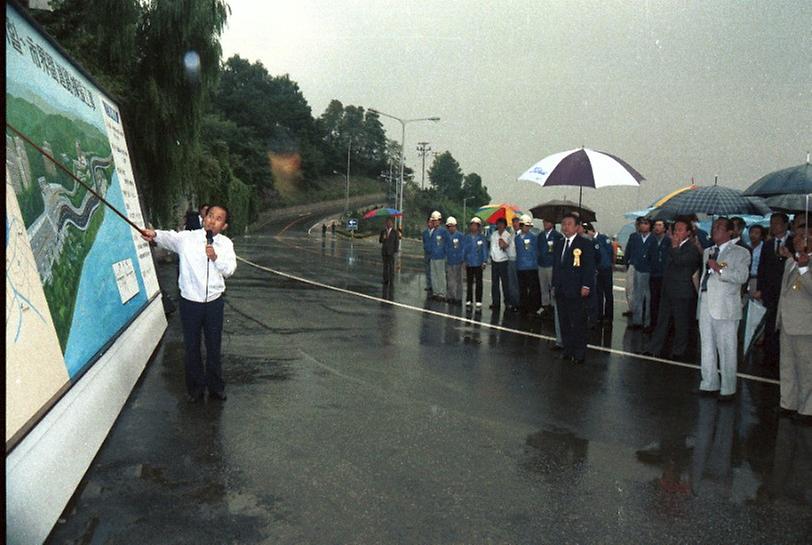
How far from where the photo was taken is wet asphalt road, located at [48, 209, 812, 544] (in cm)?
380

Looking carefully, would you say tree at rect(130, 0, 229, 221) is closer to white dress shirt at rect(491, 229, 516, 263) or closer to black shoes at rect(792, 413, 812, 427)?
white dress shirt at rect(491, 229, 516, 263)

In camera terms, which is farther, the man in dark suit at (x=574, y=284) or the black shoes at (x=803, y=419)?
the man in dark suit at (x=574, y=284)

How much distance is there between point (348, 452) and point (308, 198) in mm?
125222

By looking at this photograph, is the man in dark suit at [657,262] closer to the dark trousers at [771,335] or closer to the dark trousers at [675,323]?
the dark trousers at [675,323]

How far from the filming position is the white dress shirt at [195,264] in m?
6.01

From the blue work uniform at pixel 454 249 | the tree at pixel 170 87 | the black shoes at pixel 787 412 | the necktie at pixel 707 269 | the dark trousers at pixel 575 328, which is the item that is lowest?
the black shoes at pixel 787 412

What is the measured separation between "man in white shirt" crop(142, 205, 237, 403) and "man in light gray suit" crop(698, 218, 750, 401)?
488 centimetres

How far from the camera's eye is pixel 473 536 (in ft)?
12.1

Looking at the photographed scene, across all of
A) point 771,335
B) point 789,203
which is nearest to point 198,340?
point 771,335

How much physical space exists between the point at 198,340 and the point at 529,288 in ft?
28.3

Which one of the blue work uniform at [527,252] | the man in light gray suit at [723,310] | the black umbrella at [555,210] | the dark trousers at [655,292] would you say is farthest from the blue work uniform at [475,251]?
the man in light gray suit at [723,310]

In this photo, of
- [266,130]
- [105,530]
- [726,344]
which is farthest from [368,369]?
[266,130]

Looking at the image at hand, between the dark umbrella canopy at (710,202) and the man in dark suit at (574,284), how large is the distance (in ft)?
8.73

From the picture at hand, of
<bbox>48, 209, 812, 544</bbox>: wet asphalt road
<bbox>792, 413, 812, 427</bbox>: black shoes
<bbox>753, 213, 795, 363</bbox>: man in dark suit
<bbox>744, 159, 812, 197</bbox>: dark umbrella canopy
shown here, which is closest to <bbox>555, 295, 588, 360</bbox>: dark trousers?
<bbox>48, 209, 812, 544</bbox>: wet asphalt road
